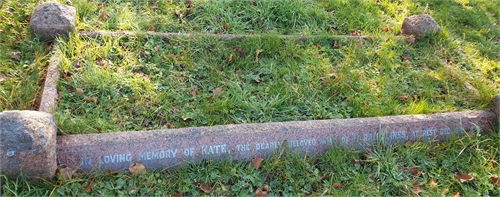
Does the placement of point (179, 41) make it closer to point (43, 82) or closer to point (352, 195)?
point (43, 82)

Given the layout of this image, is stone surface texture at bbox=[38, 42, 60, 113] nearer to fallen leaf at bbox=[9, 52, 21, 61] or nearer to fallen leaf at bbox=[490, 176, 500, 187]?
fallen leaf at bbox=[9, 52, 21, 61]

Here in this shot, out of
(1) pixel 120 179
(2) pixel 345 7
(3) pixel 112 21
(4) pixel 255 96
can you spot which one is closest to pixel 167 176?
(1) pixel 120 179

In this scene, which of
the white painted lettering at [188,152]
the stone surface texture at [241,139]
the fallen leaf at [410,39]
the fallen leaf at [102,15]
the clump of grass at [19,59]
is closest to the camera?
the stone surface texture at [241,139]

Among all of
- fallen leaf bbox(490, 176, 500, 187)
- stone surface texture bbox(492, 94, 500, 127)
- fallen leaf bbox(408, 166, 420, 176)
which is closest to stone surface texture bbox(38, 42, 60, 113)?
fallen leaf bbox(408, 166, 420, 176)

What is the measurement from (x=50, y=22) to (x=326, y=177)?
2.76 m

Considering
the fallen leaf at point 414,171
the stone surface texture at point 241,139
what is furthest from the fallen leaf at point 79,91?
the fallen leaf at point 414,171

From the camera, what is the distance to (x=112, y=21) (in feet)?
13.0

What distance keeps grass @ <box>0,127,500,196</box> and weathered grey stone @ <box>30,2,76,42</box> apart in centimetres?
161

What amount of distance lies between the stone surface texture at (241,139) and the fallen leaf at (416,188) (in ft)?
1.25

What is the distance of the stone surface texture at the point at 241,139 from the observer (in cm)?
258

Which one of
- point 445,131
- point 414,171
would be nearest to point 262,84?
point 414,171

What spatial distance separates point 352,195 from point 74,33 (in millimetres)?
2799

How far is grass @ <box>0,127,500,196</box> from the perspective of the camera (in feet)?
8.30

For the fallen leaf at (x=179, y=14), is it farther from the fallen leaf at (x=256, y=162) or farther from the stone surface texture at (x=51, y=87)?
the fallen leaf at (x=256, y=162)
